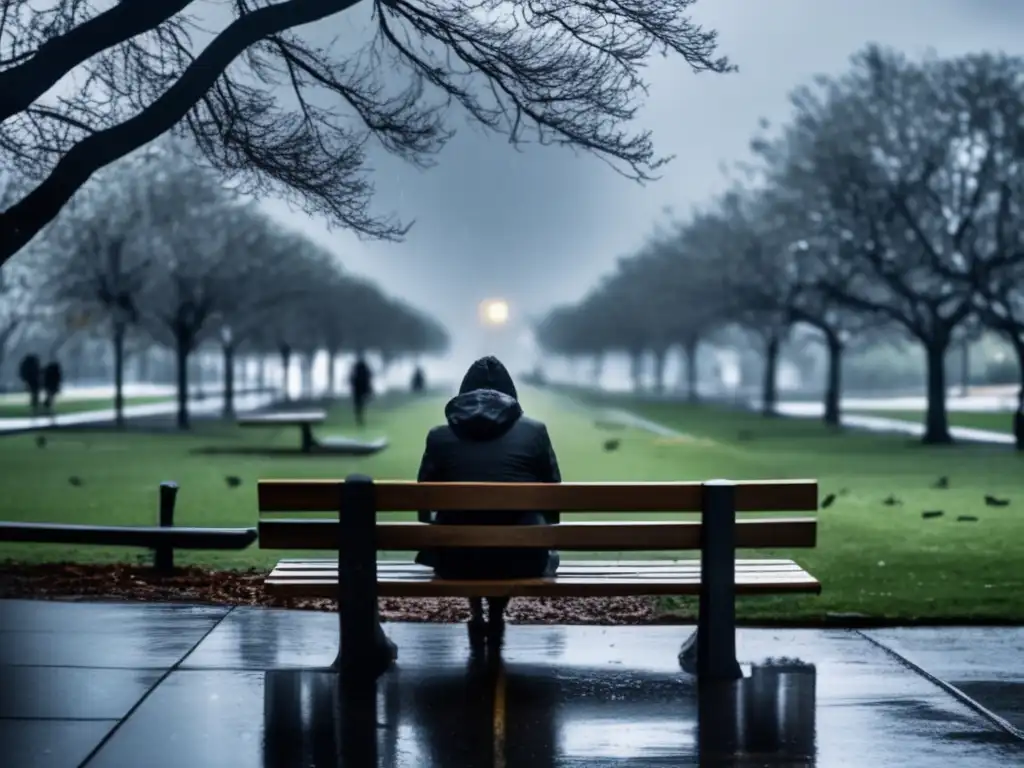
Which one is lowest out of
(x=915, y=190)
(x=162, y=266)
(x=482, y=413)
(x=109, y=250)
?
(x=482, y=413)

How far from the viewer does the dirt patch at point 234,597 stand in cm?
912

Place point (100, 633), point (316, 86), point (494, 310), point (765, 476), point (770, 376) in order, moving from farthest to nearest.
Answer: point (770, 376), point (765, 476), point (494, 310), point (316, 86), point (100, 633)

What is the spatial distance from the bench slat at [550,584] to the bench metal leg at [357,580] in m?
0.10

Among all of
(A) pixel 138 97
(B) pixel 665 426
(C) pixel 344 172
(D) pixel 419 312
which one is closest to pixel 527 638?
(C) pixel 344 172

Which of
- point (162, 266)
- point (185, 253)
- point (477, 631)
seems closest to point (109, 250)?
point (162, 266)

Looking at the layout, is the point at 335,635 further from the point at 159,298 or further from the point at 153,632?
the point at 159,298

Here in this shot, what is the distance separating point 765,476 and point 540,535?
1744 cm

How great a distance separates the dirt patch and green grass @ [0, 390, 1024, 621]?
2.48 feet

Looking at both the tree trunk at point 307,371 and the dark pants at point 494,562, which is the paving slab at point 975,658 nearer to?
the dark pants at point 494,562

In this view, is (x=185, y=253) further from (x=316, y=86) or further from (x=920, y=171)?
(x=316, y=86)

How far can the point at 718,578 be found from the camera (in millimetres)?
6961

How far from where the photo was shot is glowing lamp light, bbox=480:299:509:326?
647 inches

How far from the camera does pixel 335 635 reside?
8.06 metres

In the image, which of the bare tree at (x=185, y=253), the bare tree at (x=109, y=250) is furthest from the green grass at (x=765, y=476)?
the bare tree at (x=109, y=250)
